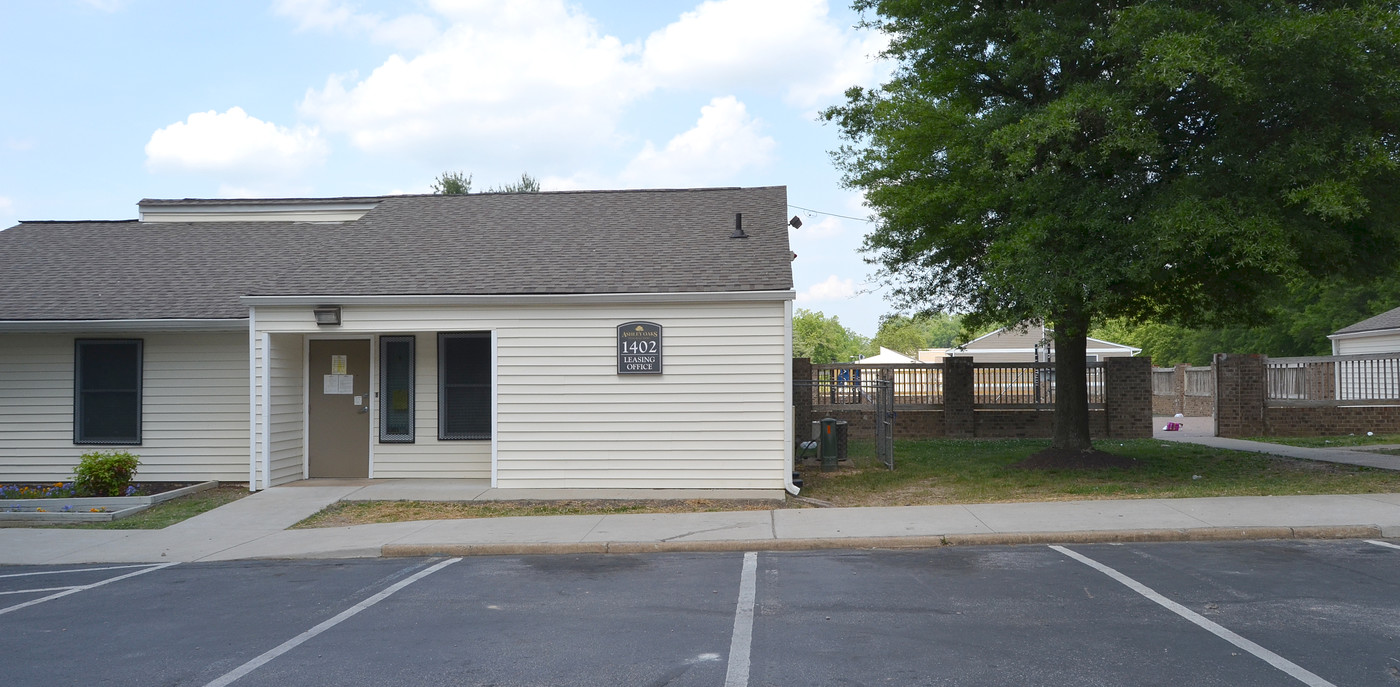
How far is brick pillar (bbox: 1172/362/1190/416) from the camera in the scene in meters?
27.5

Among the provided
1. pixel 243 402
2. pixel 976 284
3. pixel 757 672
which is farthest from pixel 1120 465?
pixel 243 402

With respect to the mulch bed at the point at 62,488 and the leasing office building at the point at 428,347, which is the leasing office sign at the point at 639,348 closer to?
the leasing office building at the point at 428,347

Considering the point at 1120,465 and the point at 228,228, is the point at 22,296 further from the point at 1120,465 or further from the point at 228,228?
the point at 1120,465

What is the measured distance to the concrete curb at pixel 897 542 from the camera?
914 cm

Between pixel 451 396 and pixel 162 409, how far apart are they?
14.5 feet

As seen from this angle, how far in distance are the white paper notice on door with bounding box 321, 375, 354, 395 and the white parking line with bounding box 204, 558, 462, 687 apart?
6.04m

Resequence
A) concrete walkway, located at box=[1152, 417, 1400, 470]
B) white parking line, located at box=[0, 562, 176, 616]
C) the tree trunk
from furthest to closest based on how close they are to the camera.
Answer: the tree trunk < concrete walkway, located at box=[1152, 417, 1400, 470] < white parking line, located at box=[0, 562, 176, 616]

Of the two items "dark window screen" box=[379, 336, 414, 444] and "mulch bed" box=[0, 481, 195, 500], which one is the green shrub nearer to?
"mulch bed" box=[0, 481, 195, 500]

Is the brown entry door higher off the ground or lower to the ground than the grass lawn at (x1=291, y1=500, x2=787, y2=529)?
higher

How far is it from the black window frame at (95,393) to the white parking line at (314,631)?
26.1 ft

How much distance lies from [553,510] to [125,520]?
17.3 feet

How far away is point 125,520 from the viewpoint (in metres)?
11.5

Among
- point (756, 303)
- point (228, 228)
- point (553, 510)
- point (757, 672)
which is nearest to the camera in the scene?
point (757, 672)

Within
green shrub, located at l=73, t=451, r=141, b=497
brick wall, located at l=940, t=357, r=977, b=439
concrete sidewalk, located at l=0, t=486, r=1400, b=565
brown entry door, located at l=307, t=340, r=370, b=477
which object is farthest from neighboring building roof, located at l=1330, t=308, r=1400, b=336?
green shrub, located at l=73, t=451, r=141, b=497
